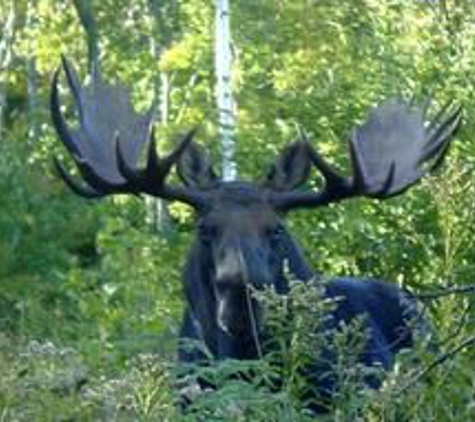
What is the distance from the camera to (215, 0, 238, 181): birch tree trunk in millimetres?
17688

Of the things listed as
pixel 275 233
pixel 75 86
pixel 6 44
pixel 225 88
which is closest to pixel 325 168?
pixel 275 233

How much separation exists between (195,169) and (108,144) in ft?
3.48

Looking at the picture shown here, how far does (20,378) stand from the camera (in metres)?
6.84

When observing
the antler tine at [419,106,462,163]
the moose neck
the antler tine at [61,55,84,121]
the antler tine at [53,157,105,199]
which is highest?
the antler tine at [61,55,84,121]

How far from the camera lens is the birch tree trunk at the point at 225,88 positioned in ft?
58.0

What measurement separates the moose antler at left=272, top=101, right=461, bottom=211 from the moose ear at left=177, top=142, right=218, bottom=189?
1.78 feet

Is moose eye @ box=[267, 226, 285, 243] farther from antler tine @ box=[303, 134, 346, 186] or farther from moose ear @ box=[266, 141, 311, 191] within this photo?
moose ear @ box=[266, 141, 311, 191]

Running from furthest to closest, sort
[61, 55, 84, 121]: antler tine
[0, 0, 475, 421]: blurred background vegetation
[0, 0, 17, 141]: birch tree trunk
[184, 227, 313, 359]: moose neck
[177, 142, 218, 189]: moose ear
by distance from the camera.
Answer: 1. [0, 0, 17, 141]: birch tree trunk
2. [0, 0, 475, 421]: blurred background vegetation
3. [61, 55, 84, 121]: antler tine
4. [177, 142, 218, 189]: moose ear
5. [184, 227, 313, 359]: moose neck

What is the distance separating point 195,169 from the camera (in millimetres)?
12633

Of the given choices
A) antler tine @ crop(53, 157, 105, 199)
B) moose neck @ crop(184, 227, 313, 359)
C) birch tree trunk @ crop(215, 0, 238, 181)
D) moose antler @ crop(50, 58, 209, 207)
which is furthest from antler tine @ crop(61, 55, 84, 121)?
birch tree trunk @ crop(215, 0, 238, 181)

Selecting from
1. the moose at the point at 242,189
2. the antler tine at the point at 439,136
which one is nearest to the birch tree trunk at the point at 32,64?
the moose at the point at 242,189

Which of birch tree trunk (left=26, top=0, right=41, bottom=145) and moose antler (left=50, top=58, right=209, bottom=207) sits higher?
birch tree trunk (left=26, top=0, right=41, bottom=145)

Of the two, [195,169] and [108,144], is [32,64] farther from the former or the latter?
[195,169]

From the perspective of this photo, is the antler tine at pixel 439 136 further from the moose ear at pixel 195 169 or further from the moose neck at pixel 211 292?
the moose neck at pixel 211 292
